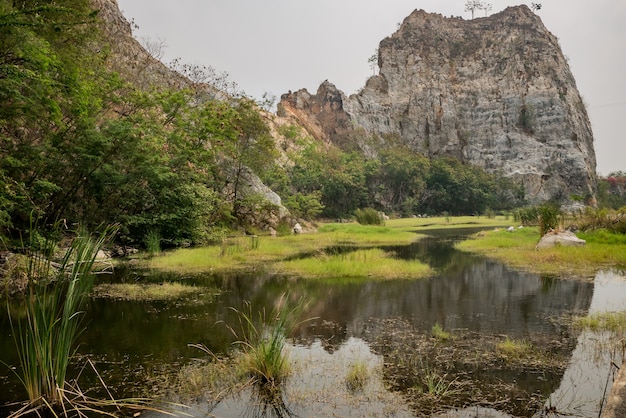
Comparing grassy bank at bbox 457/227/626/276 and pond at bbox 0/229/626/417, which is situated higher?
grassy bank at bbox 457/227/626/276

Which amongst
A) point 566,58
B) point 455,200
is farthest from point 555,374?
point 566,58

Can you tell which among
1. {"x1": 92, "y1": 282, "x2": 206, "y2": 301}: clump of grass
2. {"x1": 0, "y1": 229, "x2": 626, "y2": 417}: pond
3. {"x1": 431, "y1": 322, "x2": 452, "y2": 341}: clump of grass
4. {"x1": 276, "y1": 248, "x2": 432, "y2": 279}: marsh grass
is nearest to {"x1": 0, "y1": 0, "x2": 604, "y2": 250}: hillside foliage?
{"x1": 0, "y1": 229, "x2": 626, "y2": 417}: pond

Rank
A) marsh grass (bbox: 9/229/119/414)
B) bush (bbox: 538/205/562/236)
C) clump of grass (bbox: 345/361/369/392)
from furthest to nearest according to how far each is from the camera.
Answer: bush (bbox: 538/205/562/236) < clump of grass (bbox: 345/361/369/392) < marsh grass (bbox: 9/229/119/414)

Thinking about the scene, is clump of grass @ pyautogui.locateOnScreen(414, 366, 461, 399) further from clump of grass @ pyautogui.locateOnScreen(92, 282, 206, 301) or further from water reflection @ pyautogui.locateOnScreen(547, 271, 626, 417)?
clump of grass @ pyautogui.locateOnScreen(92, 282, 206, 301)

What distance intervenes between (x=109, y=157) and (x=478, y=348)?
14.4 m

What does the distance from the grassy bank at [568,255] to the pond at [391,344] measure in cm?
129

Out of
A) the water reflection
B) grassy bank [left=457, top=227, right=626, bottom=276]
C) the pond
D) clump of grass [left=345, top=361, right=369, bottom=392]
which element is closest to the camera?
the water reflection

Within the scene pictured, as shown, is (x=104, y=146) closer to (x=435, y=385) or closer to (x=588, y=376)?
(x=435, y=385)

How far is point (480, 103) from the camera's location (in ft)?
253

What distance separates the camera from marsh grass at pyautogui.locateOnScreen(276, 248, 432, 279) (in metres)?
13.1

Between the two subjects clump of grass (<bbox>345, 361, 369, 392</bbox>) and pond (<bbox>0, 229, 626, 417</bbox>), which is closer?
pond (<bbox>0, 229, 626, 417</bbox>)

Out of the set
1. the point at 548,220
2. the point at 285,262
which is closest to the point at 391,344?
the point at 285,262

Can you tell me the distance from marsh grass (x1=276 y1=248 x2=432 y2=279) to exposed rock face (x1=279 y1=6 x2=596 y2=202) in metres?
53.6

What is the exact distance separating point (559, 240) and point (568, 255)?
7.10 feet
